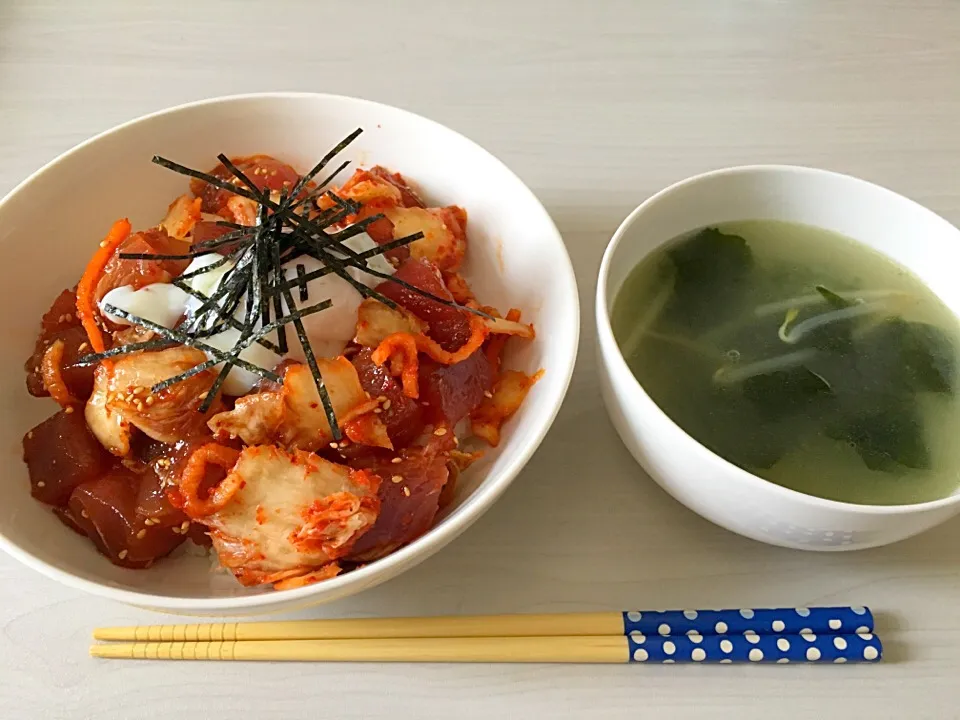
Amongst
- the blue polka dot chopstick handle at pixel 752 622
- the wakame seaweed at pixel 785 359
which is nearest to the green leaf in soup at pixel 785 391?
the wakame seaweed at pixel 785 359

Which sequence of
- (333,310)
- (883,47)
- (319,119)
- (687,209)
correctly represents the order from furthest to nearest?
(883,47), (319,119), (687,209), (333,310)

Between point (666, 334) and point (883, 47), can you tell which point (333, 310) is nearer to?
point (666, 334)

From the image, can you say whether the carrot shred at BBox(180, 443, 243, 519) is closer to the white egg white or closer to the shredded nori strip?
the white egg white

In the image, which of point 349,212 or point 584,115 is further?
point 584,115

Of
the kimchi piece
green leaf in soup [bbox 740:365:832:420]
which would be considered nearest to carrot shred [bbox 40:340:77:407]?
the kimchi piece

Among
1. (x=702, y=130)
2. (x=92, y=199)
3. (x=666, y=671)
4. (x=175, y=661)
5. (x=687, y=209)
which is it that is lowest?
(x=666, y=671)

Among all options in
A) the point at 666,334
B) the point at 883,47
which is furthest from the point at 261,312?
the point at 883,47

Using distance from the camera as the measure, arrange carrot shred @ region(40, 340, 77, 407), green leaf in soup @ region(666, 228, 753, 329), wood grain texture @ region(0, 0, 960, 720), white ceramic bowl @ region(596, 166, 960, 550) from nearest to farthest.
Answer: white ceramic bowl @ region(596, 166, 960, 550)
wood grain texture @ region(0, 0, 960, 720)
carrot shred @ region(40, 340, 77, 407)
green leaf in soup @ region(666, 228, 753, 329)

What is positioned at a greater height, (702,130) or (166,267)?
(166,267)
